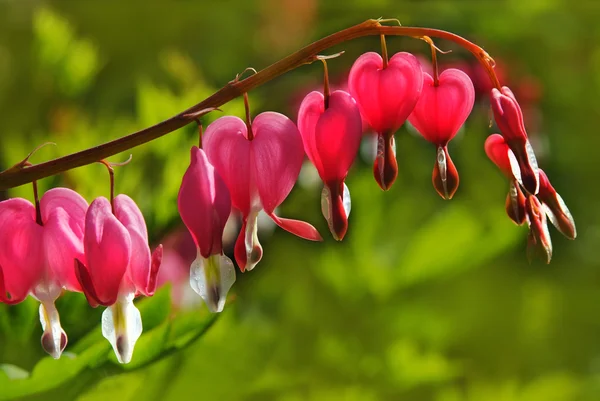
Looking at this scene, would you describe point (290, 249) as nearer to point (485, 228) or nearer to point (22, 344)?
point (485, 228)

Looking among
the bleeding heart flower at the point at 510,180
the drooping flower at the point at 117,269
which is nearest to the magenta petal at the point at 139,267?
the drooping flower at the point at 117,269

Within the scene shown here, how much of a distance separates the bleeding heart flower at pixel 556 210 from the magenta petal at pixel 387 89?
0.09m

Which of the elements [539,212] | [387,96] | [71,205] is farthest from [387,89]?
[71,205]

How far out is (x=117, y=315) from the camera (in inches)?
20.5

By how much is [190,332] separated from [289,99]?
96cm

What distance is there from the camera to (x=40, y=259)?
533 mm

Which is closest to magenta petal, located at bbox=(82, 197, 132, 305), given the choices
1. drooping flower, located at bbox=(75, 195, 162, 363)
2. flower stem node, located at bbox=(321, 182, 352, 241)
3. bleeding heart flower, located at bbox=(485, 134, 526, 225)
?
drooping flower, located at bbox=(75, 195, 162, 363)

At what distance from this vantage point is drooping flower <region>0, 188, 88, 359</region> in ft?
1.74

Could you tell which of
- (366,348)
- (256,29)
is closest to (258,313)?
(366,348)

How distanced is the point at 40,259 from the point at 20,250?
14 mm

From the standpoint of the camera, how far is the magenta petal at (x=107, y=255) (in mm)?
505

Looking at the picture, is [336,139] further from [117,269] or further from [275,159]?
[117,269]

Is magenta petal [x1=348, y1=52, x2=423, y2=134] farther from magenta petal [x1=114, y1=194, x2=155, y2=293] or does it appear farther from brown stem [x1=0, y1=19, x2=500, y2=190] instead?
magenta petal [x1=114, y1=194, x2=155, y2=293]

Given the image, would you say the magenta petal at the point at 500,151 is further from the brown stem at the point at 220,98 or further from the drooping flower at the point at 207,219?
the drooping flower at the point at 207,219
